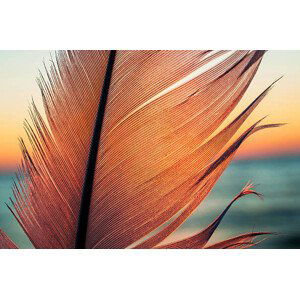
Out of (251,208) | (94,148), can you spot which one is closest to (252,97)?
(251,208)

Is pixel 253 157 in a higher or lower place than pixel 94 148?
lower

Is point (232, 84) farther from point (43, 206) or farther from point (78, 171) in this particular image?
point (43, 206)

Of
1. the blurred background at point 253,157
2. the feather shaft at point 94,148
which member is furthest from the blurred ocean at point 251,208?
the feather shaft at point 94,148

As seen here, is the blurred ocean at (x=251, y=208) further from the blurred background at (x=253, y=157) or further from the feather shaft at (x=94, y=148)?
the feather shaft at (x=94, y=148)

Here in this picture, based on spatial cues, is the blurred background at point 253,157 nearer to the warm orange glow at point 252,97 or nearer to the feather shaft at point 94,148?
the warm orange glow at point 252,97

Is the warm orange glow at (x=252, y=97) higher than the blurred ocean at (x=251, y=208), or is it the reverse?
the warm orange glow at (x=252, y=97)

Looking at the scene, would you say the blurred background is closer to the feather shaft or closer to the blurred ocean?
the blurred ocean

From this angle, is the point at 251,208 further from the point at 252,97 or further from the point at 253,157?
the point at 252,97
